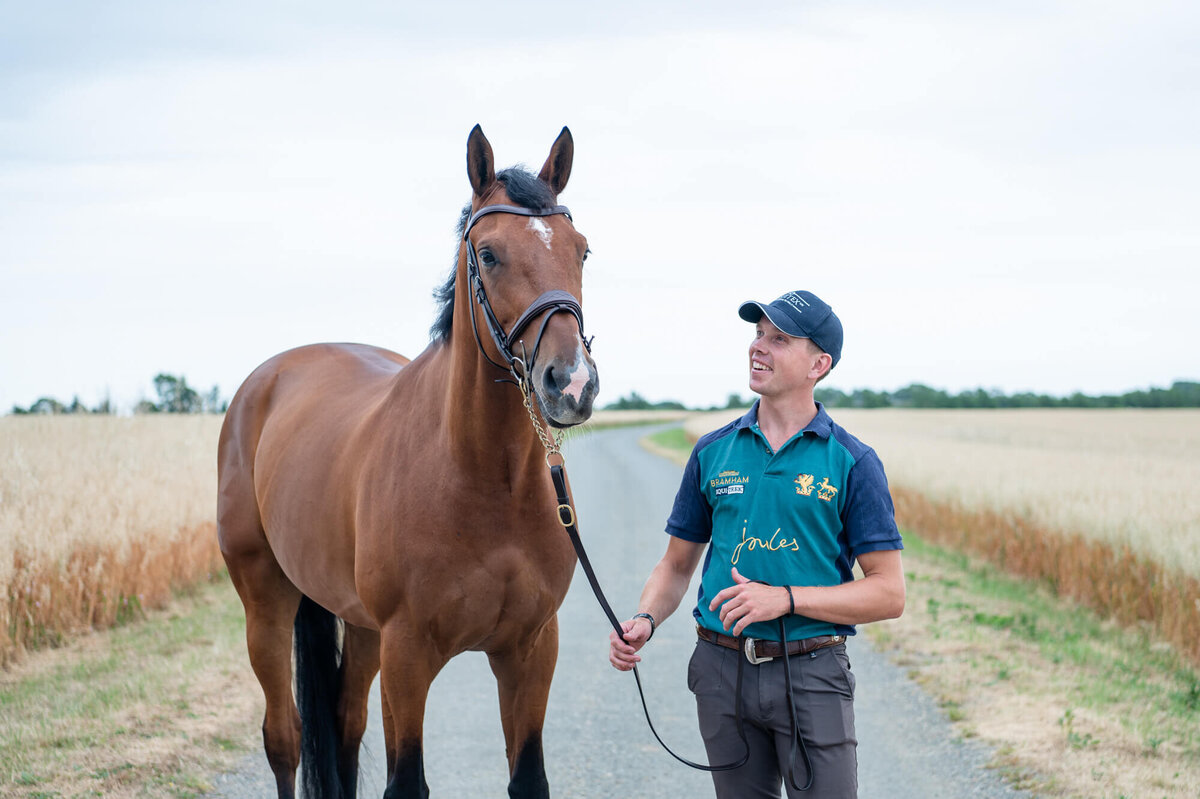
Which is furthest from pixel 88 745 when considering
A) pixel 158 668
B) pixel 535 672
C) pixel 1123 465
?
pixel 1123 465

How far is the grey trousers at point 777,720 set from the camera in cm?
228

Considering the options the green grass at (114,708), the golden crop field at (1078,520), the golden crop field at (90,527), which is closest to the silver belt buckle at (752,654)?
the green grass at (114,708)

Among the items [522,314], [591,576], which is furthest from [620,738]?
[522,314]

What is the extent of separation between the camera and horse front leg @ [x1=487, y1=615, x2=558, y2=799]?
119 inches

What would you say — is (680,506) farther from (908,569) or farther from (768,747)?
(908,569)

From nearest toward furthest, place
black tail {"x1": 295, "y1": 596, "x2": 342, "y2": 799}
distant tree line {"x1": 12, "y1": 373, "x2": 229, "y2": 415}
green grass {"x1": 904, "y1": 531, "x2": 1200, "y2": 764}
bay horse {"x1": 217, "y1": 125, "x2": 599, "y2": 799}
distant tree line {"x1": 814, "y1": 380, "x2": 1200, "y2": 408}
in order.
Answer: bay horse {"x1": 217, "y1": 125, "x2": 599, "y2": 799} → black tail {"x1": 295, "y1": 596, "x2": 342, "y2": 799} → green grass {"x1": 904, "y1": 531, "x2": 1200, "y2": 764} → distant tree line {"x1": 12, "y1": 373, "x2": 229, "y2": 415} → distant tree line {"x1": 814, "y1": 380, "x2": 1200, "y2": 408}

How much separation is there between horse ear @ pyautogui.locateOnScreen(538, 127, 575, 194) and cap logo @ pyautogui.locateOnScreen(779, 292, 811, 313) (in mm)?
923


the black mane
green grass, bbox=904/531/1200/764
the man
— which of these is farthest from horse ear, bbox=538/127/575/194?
green grass, bbox=904/531/1200/764

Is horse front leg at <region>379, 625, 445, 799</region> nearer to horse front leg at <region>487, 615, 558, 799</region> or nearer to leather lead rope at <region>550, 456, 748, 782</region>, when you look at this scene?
horse front leg at <region>487, 615, 558, 799</region>

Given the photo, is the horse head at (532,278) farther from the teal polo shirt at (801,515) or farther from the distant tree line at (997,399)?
the distant tree line at (997,399)

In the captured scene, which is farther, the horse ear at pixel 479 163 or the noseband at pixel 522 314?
the horse ear at pixel 479 163

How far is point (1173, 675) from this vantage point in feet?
18.4

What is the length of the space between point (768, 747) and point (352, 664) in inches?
91.2

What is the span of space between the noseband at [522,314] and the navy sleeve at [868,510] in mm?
756
